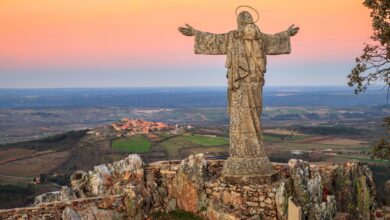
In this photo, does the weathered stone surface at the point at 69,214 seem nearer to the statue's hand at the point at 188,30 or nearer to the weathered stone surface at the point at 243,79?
the weathered stone surface at the point at 243,79

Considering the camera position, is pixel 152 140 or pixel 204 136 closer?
pixel 152 140

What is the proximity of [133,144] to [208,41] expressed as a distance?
4919 centimetres

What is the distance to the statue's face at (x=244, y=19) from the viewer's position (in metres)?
16.6

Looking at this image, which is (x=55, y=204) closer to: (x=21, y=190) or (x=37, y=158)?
(x=21, y=190)

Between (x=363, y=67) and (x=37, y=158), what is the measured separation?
62.3 meters

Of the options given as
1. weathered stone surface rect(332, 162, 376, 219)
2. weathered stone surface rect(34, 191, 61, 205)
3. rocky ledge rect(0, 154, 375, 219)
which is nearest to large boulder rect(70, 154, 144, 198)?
rocky ledge rect(0, 154, 375, 219)

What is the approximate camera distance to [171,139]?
70.9 m

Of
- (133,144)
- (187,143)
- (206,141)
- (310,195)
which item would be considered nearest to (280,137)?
(206,141)

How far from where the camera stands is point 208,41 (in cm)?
1684

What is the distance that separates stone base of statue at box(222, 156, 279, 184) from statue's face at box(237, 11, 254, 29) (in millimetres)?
4136

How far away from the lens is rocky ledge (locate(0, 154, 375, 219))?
15180mm

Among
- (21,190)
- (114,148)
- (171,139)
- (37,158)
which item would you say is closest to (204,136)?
(171,139)

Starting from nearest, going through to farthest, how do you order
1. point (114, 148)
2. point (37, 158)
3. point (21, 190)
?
point (21, 190) → point (114, 148) → point (37, 158)

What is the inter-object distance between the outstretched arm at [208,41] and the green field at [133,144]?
45.5 meters
